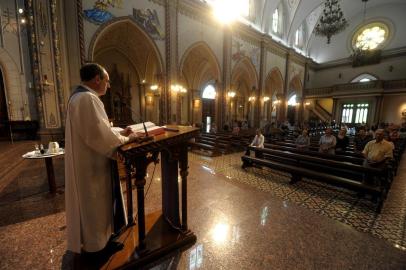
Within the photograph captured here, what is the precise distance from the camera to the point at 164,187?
2.43 metres

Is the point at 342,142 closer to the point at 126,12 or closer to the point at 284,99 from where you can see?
the point at 126,12

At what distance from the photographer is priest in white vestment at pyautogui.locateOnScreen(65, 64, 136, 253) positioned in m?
1.53

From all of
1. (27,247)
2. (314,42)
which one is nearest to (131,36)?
(27,247)

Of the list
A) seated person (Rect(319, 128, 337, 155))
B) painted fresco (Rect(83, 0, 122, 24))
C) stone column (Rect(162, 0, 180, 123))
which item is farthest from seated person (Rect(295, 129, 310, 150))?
painted fresco (Rect(83, 0, 122, 24))

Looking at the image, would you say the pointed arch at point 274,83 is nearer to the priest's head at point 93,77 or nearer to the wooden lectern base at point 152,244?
the wooden lectern base at point 152,244

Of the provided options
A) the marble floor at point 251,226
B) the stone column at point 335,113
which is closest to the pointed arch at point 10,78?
the marble floor at point 251,226

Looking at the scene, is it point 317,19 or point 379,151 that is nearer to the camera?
point 379,151

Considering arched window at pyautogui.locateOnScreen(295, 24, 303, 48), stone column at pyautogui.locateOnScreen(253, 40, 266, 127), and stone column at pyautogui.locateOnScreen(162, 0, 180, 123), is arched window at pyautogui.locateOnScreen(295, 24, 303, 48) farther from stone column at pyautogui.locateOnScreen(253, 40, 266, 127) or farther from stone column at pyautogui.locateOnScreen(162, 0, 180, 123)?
stone column at pyautogui.locateOnScreen(162, 0, 180, 123)

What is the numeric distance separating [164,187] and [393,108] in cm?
2566

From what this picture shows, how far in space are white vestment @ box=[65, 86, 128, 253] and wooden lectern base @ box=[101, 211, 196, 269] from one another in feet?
0.97

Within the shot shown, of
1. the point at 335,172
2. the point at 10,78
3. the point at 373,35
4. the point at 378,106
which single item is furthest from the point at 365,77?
the point at 10,78

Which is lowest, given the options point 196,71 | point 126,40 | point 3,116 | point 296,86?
point 3,116

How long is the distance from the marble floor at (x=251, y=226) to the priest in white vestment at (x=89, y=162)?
637mm

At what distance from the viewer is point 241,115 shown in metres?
22.5
